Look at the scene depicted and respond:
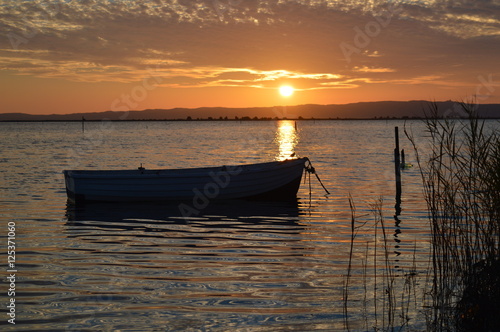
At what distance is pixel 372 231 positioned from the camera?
16.5 metres

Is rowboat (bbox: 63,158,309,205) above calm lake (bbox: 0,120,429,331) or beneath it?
above

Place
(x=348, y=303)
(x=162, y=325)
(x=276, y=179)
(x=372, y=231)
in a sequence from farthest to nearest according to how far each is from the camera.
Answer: (x=276, y=179)
(x=372, y=231)
(x=348, y=303)
(x=162, y=325)

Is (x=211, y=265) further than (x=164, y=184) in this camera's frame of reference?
No

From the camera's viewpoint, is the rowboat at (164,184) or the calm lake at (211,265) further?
the rowboat at (164,184)

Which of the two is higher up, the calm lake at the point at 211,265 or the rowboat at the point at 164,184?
the rowboat at the point at 164,184

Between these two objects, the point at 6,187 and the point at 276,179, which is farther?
the point at 6,187

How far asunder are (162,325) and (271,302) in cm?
207

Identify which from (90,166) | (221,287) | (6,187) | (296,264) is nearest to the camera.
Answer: (221,287)

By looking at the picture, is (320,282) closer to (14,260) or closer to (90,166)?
(14,260)

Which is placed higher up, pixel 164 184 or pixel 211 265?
pixel 164 184

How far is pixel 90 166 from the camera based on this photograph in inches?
1742

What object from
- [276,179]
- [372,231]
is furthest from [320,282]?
[276,179]

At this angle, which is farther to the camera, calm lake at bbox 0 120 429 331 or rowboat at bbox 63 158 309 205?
rowboat at bbox 63 158 309 205

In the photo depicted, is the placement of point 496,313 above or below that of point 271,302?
above
